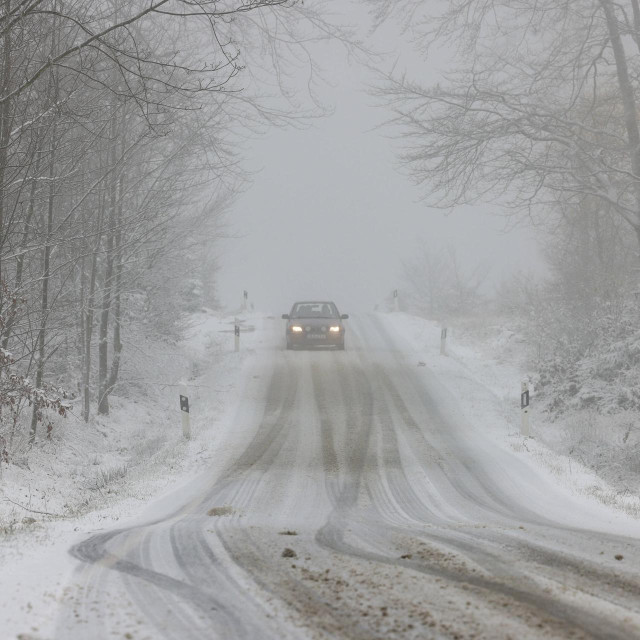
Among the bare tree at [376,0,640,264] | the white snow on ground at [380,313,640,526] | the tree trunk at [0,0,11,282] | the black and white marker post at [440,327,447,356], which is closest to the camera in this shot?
the tree trunk at [0,0,11,282]

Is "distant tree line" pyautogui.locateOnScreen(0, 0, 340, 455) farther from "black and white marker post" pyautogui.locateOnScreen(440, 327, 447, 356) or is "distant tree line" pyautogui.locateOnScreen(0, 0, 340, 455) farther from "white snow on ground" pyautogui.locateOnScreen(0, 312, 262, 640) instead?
"black and white marker post" pyautogui.locateOnScreen(440, 327, 447, 356)

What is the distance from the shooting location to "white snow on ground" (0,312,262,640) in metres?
4.14

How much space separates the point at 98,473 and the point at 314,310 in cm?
1390

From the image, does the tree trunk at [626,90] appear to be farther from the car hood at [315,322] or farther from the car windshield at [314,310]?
the car windshield at [314,310]

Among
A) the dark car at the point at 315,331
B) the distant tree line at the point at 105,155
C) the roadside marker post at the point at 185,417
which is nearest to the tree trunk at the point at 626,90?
the distant tree line at the point at 105,155

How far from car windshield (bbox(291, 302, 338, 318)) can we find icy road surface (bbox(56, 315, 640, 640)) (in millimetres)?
12668

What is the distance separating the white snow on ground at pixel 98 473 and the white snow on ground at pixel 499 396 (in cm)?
516

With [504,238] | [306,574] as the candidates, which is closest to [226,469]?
[306,574]

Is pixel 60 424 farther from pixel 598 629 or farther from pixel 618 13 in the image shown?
pixel 618 13

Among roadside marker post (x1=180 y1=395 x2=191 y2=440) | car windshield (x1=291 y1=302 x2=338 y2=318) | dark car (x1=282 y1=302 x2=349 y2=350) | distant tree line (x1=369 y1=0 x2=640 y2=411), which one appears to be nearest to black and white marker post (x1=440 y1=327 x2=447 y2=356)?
dark car (x1=282 y1=302 x2=349 y2=350)

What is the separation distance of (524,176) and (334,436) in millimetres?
6752

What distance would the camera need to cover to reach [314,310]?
82.4 feet

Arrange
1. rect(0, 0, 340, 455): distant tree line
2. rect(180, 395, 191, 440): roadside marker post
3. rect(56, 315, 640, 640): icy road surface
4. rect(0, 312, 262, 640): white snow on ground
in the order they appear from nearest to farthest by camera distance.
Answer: rect(56, 315, 640, 640): icy road surface
rect(0, 312, 262, 640): white snow on ground
rect(0, 0, 340, 455): distant tree line
rect(180, 395, 191, 440): roadside marker post

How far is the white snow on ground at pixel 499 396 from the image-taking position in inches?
385
